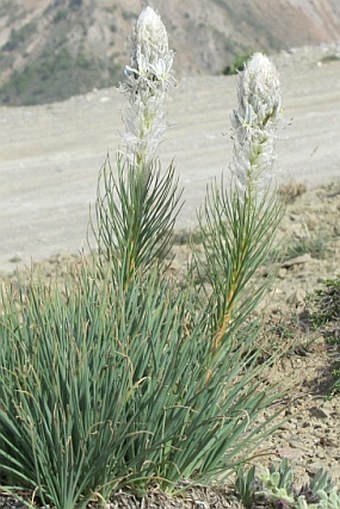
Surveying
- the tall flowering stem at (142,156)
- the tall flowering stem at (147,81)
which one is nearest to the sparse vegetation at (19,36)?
the tall flowering stem at (142,156)

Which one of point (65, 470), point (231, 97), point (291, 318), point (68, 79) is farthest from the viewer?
point (68, 79)

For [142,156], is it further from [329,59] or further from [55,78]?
[55,78]

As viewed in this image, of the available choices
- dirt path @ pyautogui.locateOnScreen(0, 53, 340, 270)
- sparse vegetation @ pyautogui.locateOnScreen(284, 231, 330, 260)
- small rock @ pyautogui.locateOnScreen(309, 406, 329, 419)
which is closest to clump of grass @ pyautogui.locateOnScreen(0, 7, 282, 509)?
small rock @ pyautogui.locateOnScreen(309, 406, 329, 419)

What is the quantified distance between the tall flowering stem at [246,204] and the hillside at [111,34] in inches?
2692

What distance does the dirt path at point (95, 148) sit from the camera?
1027cm

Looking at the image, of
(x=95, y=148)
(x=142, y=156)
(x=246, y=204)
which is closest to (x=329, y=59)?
(x=95, y=148)

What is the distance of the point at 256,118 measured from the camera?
3.50 metres

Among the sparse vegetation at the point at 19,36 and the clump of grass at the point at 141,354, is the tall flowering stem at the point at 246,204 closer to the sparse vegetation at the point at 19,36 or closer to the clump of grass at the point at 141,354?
the clump of grass at the point at 141,354

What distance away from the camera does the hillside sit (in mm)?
78312

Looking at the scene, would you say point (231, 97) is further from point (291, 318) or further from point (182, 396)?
point (182, 396)

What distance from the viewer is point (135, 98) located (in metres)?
3.88

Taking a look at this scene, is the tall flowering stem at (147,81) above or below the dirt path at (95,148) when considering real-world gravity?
above

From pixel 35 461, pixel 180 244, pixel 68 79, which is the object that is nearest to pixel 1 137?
pixel 180 244

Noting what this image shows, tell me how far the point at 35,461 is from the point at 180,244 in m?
5.06
